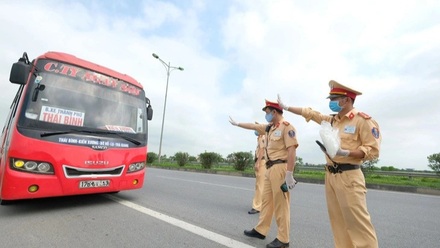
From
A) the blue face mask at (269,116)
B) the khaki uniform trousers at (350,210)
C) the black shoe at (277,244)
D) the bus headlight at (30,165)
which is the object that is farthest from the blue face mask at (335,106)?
the bus headlight at (30,165)

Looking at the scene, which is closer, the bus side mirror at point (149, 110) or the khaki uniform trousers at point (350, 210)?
the khaki uniform trousers at point (350, 210)

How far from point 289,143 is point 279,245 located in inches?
47.8

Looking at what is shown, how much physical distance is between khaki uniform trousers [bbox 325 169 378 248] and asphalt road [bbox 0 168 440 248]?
0.93 m

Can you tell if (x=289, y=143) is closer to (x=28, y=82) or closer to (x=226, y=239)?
(x=226, y=239)

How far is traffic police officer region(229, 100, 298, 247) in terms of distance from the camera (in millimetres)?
3350

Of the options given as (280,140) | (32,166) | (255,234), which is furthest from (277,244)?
(32,166)

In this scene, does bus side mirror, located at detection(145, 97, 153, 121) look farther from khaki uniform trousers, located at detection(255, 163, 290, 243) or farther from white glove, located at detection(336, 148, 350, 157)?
white glove, located at detection(336, 148, 350, 157)

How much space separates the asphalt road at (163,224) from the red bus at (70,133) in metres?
0.46

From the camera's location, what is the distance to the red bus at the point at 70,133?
4191 millimetres

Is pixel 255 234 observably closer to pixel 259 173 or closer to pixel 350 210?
pixel 350 210

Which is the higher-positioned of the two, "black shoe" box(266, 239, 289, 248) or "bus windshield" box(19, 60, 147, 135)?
"bus windshield" box(19, 60, 147, 135)

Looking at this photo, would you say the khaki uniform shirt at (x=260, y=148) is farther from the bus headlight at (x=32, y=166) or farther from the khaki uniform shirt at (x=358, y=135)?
the bus headlight at (x=32, y=166)

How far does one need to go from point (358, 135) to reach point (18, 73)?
482 cm

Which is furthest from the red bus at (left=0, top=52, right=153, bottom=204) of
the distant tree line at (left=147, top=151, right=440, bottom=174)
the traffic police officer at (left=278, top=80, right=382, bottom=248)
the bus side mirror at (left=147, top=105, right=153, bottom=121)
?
the distant tree line at (left=147, top=151, right=440, bottom=174)
